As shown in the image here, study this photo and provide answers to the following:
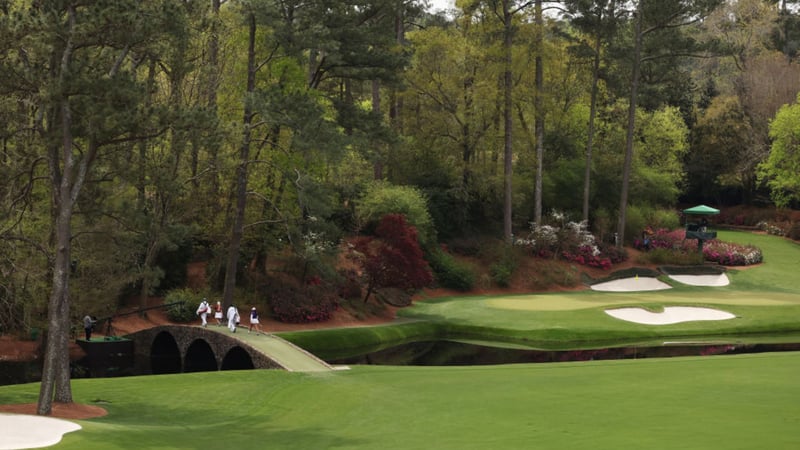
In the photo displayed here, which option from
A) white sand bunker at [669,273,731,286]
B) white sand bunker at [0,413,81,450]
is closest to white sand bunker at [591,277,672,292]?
white sand bunker at [669,273,731,286]

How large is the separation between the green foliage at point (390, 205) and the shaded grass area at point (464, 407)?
2058cm

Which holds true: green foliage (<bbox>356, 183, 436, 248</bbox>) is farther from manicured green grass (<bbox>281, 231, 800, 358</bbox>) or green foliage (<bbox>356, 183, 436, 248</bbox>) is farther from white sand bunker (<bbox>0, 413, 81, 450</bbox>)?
white sand bunker (<bbox>0, 413, 81, 450</bbox>)

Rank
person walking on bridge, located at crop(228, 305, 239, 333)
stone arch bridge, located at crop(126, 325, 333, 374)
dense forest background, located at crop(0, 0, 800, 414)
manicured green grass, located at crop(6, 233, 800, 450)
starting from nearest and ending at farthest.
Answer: manicured green grass, located at crop(6, 233, 800, 450), dense forest background, located at crop(0, 0, 800, 414), stone arch bridge, located at crop(126, 325, 333, 374), person walking on bridge, located at crop(228, 305, 239, 333)

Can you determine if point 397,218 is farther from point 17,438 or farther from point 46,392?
point 17,438

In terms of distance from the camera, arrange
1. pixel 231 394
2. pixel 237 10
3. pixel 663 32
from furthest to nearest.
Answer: pixel 663 32 → pixel 237 10 → pixel 231 394

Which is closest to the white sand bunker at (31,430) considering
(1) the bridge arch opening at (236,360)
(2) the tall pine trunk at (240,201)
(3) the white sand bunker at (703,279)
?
(1) the bridge arch opening at (236,360)

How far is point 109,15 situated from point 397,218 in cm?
2462

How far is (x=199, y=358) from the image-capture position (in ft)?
116

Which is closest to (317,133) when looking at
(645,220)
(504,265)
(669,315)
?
(669,315)

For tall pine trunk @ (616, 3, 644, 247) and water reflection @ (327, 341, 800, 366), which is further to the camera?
tall pine trunk @ (616, 3, 644, 247)

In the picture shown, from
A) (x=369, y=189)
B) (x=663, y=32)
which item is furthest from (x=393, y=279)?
(x=663, y=32)

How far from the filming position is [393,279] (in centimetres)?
4253

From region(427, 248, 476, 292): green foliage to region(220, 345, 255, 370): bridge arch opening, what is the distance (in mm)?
21686

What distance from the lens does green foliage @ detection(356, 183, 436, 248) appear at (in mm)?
48594
